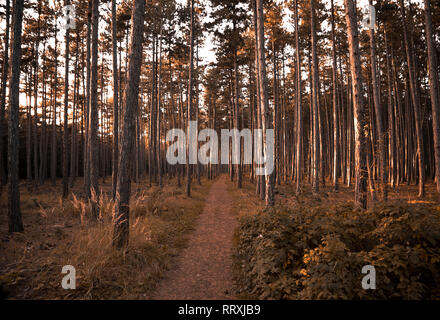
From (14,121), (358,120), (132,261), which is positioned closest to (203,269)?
(132,261)

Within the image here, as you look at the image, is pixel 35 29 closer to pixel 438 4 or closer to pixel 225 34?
pixel 225 34

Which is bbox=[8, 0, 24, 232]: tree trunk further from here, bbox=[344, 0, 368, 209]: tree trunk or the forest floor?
bbox=[344, 0, 368, 209]: tree trunk

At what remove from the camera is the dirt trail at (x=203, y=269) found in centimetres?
380

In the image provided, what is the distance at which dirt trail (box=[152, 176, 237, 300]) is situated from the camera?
380cm

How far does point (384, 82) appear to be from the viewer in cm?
2058

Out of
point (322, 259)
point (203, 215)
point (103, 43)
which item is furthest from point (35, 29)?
point (322, 259)

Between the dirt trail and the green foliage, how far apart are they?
0.45 metres

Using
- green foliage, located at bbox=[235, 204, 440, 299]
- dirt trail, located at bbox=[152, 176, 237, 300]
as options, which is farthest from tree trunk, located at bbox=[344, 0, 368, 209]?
dirt trail, located at bbox=[152, 176, 237, 300]

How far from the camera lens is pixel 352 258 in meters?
2.99

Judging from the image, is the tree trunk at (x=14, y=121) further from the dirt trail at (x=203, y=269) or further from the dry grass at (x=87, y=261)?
the dirt trail at (x=203, y=269)

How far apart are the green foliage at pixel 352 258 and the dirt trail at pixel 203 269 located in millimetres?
Result: 454

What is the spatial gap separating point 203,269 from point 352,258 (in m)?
3.14

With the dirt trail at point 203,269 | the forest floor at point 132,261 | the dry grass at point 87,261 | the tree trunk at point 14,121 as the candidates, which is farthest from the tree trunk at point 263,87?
the tree trunk at point 14,121

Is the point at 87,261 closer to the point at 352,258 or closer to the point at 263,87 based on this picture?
the point at 352,258
